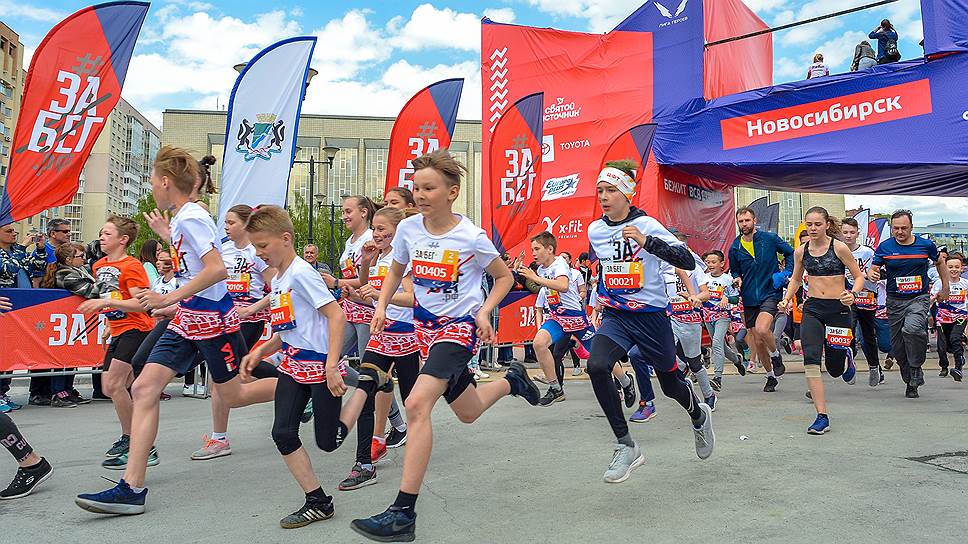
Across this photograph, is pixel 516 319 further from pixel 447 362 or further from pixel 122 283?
pixel 447 362

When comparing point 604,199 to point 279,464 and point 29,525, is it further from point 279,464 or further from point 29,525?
point 29,525

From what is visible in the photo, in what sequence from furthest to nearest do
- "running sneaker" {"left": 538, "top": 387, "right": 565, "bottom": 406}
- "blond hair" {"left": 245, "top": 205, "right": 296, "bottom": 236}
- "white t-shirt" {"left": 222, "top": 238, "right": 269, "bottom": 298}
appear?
"running sneaker" {"left": 538, "top": 387, "right": 565, "bottom": 406} < "white t-shirt" {"left": 222, "top": 238, "right": 269, "bottom": 298} < "blond hair" {"left": 245, "top": 205, "right": 296, "bottom": 236}

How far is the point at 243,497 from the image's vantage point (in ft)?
14.3

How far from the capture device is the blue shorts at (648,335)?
4.84m

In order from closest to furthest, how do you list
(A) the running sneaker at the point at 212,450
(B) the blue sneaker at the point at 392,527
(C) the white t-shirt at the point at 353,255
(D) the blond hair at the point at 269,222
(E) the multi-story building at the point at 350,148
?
(B) the blue sneaker at the point at 392,527
(D) the blond hair at the point at 269,222
(A) the running sneaker at the point at 212,450
(C) the white t-shirt at the point at 353,255
(E) the multi-story building at the point at 350,148

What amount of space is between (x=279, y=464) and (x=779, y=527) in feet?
11.1

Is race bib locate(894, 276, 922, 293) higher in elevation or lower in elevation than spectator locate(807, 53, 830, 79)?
lower

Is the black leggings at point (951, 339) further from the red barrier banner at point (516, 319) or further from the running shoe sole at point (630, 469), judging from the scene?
the running shoe sole at point (630, 469)

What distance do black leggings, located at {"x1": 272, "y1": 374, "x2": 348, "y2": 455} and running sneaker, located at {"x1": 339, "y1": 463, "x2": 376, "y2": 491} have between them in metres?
0.64

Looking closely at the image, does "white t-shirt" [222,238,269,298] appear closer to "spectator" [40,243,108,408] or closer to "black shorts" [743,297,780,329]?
"spectator" [40,243,108,408]

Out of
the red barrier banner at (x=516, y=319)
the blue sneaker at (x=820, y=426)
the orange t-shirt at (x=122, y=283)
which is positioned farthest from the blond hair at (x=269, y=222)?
the red barrier banner at (x=516, y=319)

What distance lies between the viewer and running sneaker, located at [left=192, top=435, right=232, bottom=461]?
549cm

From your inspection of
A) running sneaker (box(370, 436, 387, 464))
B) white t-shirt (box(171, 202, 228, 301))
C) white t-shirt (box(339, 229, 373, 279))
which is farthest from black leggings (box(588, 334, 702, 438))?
white t-shirt (box(171, 202, 228, 301))

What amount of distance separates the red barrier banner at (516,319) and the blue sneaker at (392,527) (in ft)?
29.1
